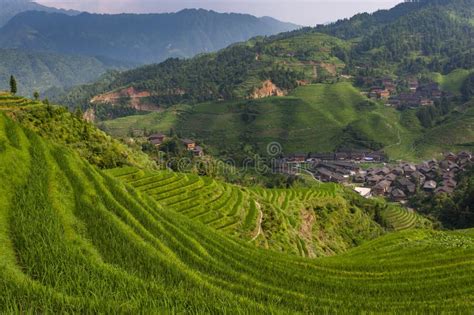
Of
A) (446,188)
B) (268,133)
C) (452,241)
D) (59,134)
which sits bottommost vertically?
(446,188)

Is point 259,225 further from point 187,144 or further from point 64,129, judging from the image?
point 187,144

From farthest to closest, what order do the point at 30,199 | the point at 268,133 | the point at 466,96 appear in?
the point at 466,96
the point at 268,133
the point at 30,199

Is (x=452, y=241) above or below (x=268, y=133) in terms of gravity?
above

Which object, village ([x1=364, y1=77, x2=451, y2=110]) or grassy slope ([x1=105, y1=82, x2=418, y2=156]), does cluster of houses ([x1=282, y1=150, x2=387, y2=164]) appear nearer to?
grassy slope ([x1=105, y1=82, x2=418, y2=156])

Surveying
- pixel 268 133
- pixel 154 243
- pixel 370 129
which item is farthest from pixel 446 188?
pixel 154 243

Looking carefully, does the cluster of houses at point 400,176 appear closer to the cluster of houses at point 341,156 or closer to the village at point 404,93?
the cluster of houses at point 341,156

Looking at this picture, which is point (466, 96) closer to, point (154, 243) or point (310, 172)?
point (310, 172)

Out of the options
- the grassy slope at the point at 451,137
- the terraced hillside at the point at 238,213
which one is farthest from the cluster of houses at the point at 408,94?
the terraced hillside at the point at 238,213

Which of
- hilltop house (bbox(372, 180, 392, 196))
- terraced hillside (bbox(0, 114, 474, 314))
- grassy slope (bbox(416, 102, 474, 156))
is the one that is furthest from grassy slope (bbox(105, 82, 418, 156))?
terraced hillside (bbox(0, 114, 474, 314))
